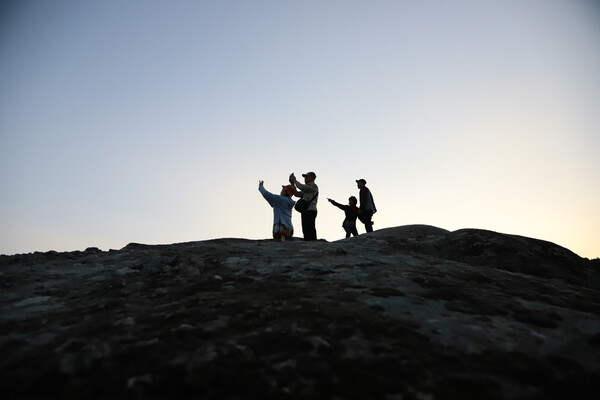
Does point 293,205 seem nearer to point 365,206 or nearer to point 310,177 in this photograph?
point 310,177

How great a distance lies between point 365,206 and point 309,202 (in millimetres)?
3050

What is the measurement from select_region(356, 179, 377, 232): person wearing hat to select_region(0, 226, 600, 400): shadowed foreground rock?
664 cm

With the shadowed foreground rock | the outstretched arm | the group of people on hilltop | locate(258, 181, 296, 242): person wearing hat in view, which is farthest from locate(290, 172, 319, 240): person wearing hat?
the shadowed foreground rock

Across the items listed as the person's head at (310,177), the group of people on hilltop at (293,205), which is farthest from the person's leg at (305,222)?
the person's head at (310,177)

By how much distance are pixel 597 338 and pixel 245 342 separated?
2072mm

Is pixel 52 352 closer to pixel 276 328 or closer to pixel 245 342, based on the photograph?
pixel 245 342

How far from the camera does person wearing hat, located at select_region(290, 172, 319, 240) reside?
8.14 m

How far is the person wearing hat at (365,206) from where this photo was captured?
35.1ft

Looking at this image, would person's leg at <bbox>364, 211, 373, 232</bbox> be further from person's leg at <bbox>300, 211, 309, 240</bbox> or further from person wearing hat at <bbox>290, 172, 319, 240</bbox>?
person's leg at <bbox>300, 211, 309, 240</bbox>

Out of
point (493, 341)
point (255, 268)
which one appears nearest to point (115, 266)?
point (255, 268)

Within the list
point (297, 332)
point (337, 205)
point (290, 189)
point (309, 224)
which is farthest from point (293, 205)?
point (297, 332)

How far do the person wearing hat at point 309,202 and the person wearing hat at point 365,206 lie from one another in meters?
2.82

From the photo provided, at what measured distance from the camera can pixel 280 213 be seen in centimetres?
754

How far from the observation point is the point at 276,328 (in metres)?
2.17
